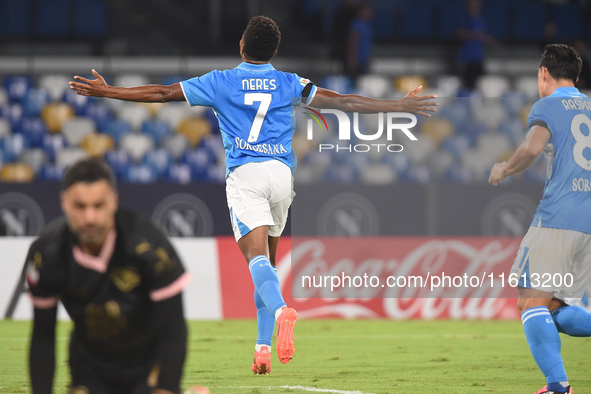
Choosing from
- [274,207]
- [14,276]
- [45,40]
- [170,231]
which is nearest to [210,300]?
[170,231]

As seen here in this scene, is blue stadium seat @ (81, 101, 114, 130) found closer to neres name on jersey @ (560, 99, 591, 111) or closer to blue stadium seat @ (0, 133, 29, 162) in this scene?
blue stadium seat @ (0, 133, 29, 162)

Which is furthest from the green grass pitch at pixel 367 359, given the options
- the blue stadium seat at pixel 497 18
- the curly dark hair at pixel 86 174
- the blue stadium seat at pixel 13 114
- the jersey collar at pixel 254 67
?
the blue stadium seat at pixel 497 18

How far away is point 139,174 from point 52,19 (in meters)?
4.31

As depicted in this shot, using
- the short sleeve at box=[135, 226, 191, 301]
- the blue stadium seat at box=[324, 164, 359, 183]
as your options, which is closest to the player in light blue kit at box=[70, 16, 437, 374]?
the short sleeve at box=[135, 226, 191, 301]

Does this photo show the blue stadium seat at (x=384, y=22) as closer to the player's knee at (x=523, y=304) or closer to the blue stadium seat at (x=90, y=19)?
the blue stadium seat at (x=90, y=19)

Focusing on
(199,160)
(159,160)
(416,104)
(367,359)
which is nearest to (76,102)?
(159,160)

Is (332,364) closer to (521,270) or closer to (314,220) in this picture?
(521,270)

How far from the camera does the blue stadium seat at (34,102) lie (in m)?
15.1

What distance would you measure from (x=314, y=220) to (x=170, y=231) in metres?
2.08

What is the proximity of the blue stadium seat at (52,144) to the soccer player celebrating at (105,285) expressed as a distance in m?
11.5

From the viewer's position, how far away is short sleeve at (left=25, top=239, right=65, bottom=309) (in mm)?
3359

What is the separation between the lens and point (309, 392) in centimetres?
571

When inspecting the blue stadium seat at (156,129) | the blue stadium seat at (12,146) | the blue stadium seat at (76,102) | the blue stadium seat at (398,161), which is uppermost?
the blue stadium seat at (76,102)

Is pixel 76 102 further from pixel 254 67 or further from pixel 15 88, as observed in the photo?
pixel 254 67
